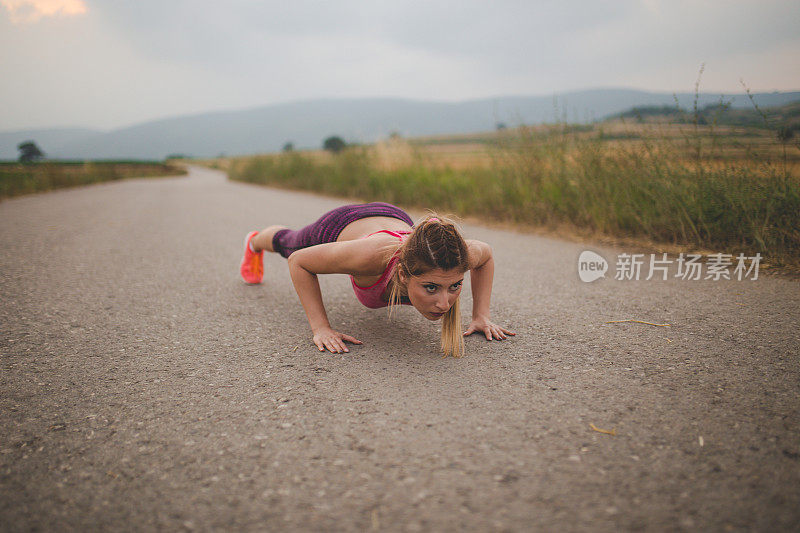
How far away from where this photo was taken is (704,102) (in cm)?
434

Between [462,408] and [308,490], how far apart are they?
723 millimetres

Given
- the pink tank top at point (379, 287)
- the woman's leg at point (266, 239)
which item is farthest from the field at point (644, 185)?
the woman's leg at point (266, 239)

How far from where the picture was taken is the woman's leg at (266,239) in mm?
3401

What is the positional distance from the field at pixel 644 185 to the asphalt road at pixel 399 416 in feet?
3.63

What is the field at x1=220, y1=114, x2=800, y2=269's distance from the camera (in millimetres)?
3930

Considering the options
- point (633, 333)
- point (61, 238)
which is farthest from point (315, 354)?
point (61, 238)

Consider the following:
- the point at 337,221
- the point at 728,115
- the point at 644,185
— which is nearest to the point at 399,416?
the point at 337,221

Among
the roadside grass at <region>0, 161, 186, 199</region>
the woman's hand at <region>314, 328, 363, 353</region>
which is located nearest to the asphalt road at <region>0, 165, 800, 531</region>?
the woman's hand at <region>314, 328, 363, 353</region>

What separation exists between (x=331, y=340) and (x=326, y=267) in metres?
0.44

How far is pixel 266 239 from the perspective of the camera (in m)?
3.44

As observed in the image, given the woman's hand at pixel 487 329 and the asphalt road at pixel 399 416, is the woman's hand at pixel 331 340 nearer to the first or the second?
the asphalt road at pixel 399 416

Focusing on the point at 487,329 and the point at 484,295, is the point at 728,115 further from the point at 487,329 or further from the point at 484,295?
the point at 487,329

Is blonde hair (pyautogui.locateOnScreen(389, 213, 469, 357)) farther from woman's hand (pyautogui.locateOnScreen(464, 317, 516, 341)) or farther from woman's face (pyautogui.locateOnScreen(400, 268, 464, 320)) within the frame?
woman's hand (pyautogui.locateOnScreen(464, 317, 516, 341))

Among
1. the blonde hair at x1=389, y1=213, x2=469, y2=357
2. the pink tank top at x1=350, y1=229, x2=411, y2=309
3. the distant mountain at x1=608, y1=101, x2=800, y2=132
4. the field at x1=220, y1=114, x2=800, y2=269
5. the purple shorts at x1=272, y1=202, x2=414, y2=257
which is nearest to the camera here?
the blonde hair at x1=389, y1=213, x2=469, y2=357
